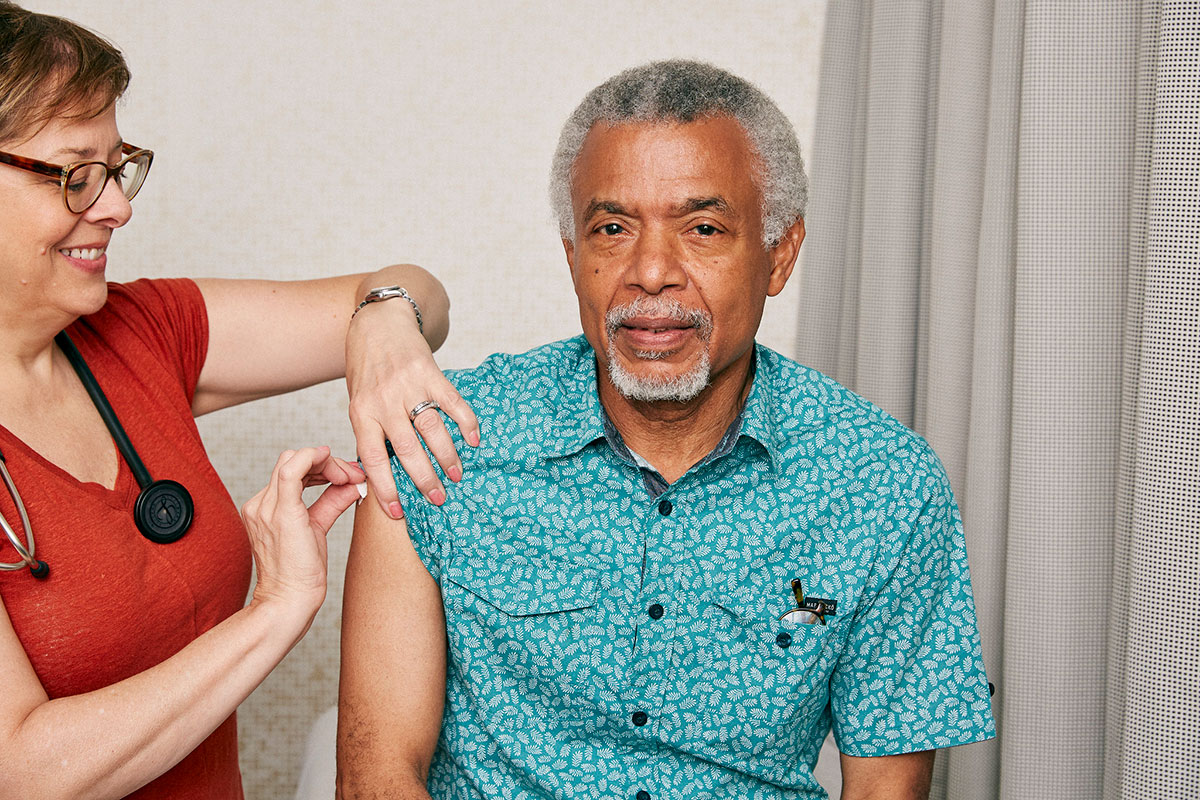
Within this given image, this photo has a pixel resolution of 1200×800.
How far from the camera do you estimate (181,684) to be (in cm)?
124

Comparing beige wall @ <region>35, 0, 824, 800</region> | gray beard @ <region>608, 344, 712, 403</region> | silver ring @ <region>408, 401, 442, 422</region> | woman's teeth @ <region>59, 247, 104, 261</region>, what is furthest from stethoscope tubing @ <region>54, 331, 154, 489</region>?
beige wall @ <region>35, 0, 824, 800</region>

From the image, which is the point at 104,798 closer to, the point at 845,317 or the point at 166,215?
the point at 166,215

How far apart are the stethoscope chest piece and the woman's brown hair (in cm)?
47

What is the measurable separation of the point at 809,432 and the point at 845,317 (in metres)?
1.00

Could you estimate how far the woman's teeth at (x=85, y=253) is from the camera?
1.35 metres

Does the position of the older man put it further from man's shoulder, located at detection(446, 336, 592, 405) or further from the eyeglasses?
the eyeglasses

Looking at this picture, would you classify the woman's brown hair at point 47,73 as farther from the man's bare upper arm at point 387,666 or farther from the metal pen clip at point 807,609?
the metal pen clip at point 807,609

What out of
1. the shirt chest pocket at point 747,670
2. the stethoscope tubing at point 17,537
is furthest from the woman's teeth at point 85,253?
the shirt chest pocket at point 747,670

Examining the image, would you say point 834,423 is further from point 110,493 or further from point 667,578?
point 110,493

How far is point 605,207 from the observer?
4.94 feet

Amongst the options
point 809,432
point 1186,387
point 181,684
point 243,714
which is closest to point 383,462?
point 181,684

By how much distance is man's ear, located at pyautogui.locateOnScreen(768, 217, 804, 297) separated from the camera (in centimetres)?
163

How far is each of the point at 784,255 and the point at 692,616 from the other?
560 millimetres

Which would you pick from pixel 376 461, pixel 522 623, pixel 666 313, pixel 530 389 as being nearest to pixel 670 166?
pixel 666 313
